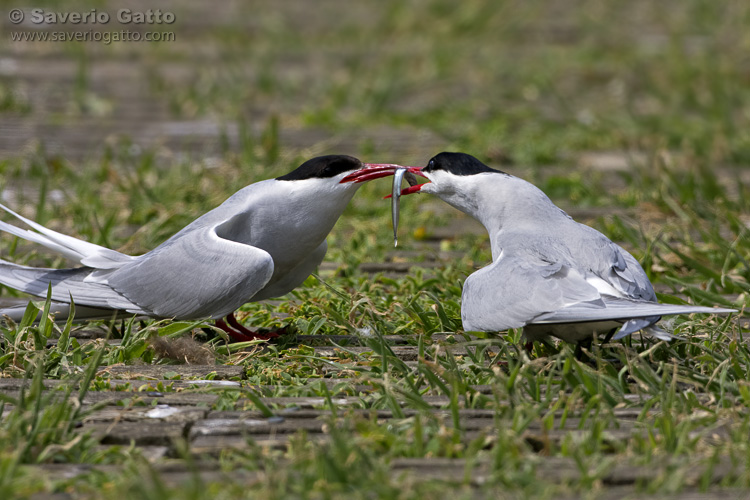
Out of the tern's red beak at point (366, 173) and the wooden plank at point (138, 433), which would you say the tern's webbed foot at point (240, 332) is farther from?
the wooden plank at point (138, 433)

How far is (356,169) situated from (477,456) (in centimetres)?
133

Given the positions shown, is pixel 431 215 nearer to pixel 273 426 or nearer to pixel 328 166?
pixel 328 166

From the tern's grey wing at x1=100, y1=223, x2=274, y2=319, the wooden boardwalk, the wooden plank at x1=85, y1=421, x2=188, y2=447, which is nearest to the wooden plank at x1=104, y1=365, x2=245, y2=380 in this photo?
the wooden boardwalk

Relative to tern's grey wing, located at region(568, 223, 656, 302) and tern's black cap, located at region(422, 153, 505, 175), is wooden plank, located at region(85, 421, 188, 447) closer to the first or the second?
tern's grey wing, located at region(568, 223, 656, 302)

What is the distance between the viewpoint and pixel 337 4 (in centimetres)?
1023

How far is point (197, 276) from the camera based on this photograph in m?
3.04

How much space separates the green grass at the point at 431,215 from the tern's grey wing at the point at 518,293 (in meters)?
0.10

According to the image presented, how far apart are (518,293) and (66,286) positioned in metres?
1.45

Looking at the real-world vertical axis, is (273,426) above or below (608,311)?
below

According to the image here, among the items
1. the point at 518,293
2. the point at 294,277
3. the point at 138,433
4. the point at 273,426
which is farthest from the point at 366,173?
the point at 138,433

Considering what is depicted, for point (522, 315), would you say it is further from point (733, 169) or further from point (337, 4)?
point (337, 4)

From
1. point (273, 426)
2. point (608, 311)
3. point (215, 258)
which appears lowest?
point (273, 426)

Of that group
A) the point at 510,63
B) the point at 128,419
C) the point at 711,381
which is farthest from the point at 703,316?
the point at 510,63

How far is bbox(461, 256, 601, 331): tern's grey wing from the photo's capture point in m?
2.65
